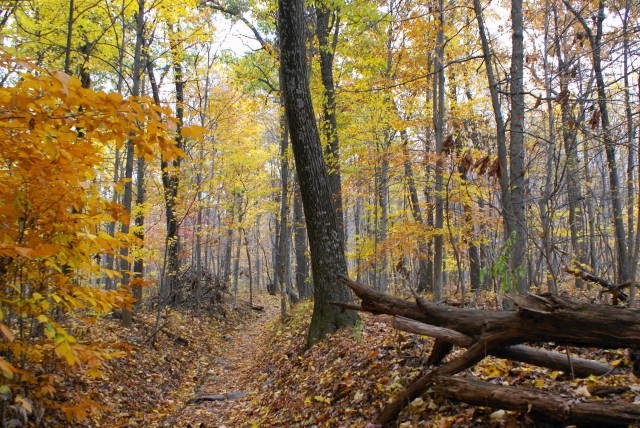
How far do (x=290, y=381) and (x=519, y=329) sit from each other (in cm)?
446

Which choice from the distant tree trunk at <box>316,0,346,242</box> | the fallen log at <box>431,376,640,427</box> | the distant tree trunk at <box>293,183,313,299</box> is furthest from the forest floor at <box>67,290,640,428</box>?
the distant tree trunk at <box>293,183,313,299</box>

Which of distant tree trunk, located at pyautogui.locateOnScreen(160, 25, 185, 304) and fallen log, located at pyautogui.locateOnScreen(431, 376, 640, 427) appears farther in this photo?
distant tree trunk, located at pyautogui.locateOnScreen(160, 25, 185, 304)

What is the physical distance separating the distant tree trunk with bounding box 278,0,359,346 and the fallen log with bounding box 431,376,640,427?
13.3ft

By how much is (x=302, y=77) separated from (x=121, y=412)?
6233 mm

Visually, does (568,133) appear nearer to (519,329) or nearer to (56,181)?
(519,329)

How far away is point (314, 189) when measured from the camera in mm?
7488

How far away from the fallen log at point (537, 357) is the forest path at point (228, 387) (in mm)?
3602

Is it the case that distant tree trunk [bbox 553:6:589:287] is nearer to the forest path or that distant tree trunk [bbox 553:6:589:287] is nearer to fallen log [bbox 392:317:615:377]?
fallen log [bbox 392:317:615:377]

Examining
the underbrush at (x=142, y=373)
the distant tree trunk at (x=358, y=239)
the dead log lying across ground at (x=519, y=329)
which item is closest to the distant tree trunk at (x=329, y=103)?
the distant tree trunk at (x=358, y=239)

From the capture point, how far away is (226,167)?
19.0 meters

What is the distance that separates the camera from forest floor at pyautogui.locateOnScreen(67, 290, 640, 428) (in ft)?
12.1

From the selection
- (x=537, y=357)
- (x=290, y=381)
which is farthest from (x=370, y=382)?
(x=290, y=381)

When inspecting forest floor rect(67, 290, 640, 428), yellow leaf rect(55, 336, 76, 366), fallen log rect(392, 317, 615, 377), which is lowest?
forest floor rect(67, 290, 640, 428)

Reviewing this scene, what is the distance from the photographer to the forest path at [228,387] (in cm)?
646
